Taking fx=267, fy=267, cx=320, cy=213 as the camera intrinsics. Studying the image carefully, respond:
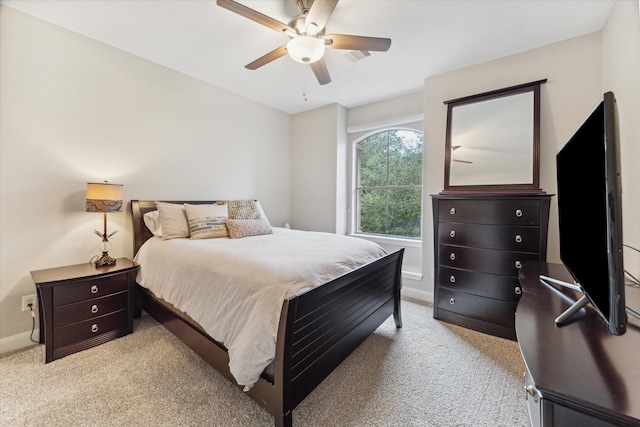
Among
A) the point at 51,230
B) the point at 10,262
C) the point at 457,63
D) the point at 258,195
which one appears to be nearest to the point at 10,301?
the point at 10,262

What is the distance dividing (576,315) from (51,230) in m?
3.55

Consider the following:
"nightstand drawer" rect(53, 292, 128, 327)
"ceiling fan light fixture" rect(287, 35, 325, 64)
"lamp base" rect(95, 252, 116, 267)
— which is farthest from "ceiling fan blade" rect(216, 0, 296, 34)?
"nightstand drawer" rect(53, 292, 128, 327)

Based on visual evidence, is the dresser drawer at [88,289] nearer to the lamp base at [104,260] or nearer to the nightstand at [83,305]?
the nightstand at [83,305]

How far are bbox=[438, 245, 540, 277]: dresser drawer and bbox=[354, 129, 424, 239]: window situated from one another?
106 cm

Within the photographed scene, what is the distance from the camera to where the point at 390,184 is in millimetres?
3957

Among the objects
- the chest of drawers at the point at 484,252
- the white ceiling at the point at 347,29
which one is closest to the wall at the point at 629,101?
the white ceiling at the point at 347,29

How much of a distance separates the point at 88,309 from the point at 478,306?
3.36 meters

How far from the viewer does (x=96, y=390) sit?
1698mm

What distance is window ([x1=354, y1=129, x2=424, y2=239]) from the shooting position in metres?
3.72

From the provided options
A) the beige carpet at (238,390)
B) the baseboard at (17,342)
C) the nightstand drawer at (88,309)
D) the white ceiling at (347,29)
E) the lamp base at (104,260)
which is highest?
the white ceiling at (347,29)

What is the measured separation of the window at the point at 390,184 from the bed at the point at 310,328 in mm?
1400

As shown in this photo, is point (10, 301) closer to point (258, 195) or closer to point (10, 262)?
point (10, 262)

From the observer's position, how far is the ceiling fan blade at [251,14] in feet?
5.32

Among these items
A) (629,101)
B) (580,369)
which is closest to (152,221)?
(580,369)
